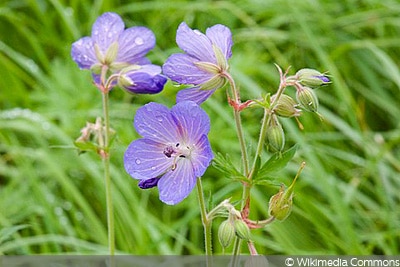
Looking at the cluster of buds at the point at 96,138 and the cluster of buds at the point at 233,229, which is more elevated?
the cluster of buds at the point at 96,138

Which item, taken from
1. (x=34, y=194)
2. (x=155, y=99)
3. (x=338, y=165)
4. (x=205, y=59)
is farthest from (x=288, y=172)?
(x=205, y=59)

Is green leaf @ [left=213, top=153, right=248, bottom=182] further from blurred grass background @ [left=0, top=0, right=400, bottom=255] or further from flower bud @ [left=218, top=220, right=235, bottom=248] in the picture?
blurred grass background @ [left=0, top=0, right=400, bottom=255]

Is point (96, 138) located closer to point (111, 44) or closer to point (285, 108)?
point (111, 44)

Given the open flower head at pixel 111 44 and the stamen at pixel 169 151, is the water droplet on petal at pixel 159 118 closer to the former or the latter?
the stamen at pixel 169 151

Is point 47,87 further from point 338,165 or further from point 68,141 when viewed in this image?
point 338,165

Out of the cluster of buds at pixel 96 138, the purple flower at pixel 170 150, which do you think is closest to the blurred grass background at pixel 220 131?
the cluster of buds at pixel 96 138

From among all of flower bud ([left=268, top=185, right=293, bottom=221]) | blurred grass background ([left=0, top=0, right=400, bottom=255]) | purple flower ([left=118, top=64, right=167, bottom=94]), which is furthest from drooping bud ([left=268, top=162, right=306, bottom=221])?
blurred grass background ([left=0, top=0, right=400, bottom=255])

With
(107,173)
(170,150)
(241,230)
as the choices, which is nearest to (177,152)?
(170,150)

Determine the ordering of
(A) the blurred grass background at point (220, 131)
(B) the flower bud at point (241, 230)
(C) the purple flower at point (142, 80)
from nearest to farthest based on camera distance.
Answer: (B) the flower bud at point (241, 230) < (C) the purple flower at point (142, 80) < (A) the blurred grass background at point (220, 131)
